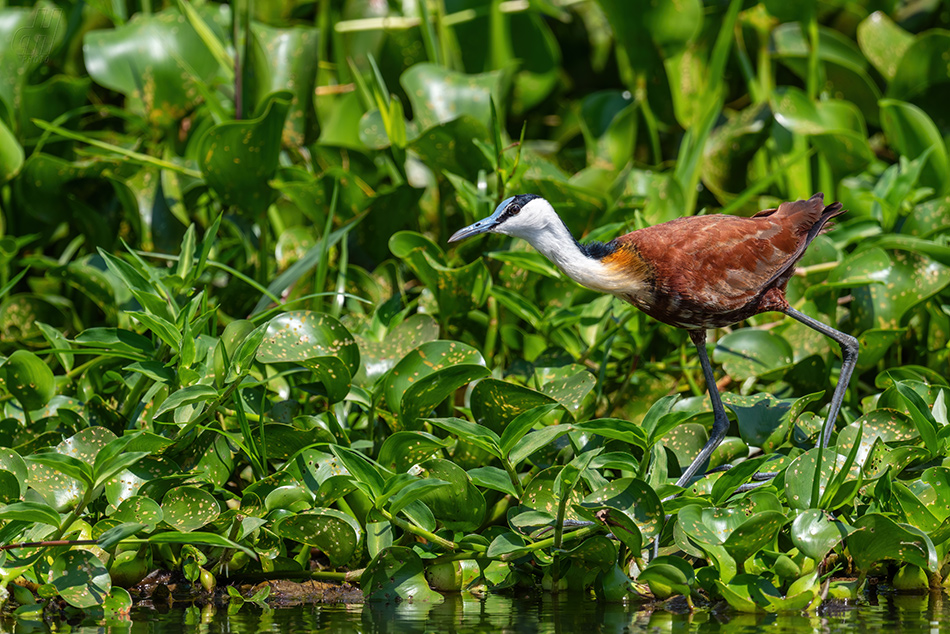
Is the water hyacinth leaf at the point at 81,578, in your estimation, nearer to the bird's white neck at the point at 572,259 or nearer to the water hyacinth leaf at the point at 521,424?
the water hyacinth leaf at the point at 521,424

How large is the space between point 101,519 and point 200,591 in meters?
0.36

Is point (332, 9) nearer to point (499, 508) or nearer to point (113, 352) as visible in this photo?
point (113, 352)

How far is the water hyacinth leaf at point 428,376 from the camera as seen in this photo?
125 inches

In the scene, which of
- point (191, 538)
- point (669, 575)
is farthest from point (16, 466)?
point (669, 575)

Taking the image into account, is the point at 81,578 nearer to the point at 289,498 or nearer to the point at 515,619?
the point at 289,498

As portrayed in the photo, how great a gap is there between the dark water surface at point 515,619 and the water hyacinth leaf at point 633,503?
0.23 meters

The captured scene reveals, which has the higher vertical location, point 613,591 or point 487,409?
point 487,409

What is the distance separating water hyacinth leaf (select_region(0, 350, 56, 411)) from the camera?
3412 millimetres

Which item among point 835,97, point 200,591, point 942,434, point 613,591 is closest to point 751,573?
point 613,591

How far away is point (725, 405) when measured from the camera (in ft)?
11.7

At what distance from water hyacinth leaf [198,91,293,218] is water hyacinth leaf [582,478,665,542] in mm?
1979

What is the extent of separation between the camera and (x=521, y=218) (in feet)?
11.0

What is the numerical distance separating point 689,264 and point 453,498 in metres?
1.09

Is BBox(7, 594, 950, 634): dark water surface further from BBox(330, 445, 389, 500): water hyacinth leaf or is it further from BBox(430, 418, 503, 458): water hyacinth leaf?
BBox(430, 418, 503, 458): water hyacinth leaf
